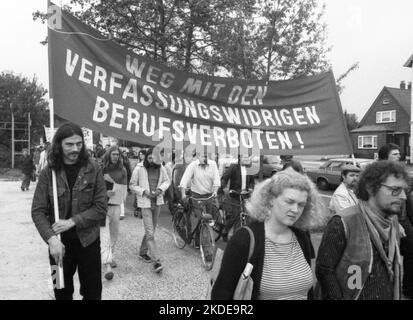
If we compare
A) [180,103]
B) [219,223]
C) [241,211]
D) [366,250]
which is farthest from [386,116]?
[366,250]

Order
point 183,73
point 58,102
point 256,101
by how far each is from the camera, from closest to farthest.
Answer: point 58,102, point 183,73, point 256,101

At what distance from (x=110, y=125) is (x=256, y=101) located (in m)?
1.83

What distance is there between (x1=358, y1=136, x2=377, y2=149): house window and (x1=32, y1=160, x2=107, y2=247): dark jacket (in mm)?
42506

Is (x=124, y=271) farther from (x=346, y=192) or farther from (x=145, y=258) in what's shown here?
(x=346, y=192)

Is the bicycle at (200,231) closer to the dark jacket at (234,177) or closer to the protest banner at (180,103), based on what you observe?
the dark jacket at (234,177)

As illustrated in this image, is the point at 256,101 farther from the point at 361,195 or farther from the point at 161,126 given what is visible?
the point at 361,195

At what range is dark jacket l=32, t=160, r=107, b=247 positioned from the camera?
3.04 m

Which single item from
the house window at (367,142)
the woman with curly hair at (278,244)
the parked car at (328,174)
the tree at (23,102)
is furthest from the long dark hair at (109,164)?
the house window at (367,142)

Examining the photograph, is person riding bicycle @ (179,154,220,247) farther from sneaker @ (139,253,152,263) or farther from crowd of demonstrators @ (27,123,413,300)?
crowd of demonstrators @ (27,123,413,300)

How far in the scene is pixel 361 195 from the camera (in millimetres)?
2463

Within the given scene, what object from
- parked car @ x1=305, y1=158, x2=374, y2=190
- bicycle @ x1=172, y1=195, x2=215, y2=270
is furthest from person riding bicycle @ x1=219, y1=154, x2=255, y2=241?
parked car @ x1=305, y1=158, x2=374, y2=190

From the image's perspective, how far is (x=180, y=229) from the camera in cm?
697

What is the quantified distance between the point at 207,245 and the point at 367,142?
40.5 metres
